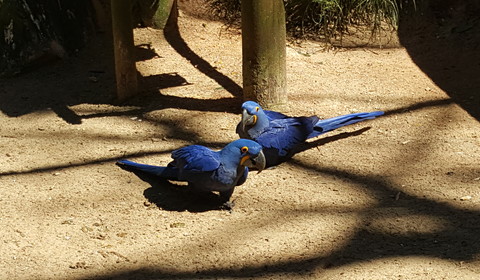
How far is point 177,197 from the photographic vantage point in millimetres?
3920

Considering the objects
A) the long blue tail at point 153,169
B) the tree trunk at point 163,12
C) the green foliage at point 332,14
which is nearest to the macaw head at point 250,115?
the long blue tail at point 153,169

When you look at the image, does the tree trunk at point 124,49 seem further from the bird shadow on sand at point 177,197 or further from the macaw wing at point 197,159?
the macaw wing at point 197,159

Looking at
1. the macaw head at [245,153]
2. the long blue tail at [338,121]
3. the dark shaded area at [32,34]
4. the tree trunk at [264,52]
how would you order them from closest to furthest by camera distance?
1. the macaw head at [245,153]
2. the long blue tail at [338,121]
3. the tree trunk at [264,52]
4. the dark shaded area at [32,34]

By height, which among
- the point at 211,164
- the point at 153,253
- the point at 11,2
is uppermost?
the point at 11,2

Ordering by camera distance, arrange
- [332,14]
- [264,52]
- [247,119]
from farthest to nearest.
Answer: [332,14] < [264,52] < [247,119]

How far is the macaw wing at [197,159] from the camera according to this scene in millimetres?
3600

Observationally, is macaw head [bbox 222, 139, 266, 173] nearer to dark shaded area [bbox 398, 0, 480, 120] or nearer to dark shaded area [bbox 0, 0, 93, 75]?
dark shaded area [bbox 398, 0, 480, 120]

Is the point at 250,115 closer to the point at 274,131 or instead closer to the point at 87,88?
the point at 274,131

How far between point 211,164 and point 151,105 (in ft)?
5.51

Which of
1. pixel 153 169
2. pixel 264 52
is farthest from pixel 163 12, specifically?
pixel 153 169

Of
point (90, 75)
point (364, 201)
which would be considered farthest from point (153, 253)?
point (90, 75)

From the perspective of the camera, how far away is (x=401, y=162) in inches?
167

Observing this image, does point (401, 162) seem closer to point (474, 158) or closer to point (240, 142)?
point (474, 158)

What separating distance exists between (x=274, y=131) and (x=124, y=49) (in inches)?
62.3
